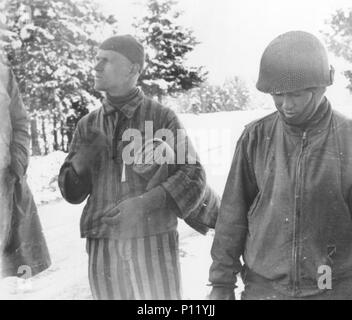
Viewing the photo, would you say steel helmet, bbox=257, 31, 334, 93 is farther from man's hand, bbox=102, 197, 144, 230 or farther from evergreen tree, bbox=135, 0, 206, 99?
man's hand, bbox=102, 197, 144, 230

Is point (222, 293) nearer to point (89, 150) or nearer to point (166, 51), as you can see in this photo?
point (89, 150)

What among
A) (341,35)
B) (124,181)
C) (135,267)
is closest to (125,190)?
(124,181)

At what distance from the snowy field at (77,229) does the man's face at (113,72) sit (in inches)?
11.4

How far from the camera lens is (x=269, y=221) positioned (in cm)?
169

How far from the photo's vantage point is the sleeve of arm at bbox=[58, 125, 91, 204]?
207 centimetres

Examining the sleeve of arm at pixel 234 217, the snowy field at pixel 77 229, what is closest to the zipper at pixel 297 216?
the sleeve of arm at pixel 234 217

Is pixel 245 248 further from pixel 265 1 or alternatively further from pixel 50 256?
pixel 265 1

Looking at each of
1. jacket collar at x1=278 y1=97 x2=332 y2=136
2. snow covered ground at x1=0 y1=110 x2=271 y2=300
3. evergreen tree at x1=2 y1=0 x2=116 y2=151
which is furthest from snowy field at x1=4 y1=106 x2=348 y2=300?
jacket collar at x1=278 y1=97 x2=332 y2=136

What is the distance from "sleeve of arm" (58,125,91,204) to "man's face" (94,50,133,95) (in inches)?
9.7

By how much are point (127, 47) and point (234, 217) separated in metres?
0.87

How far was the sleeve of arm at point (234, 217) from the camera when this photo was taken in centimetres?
170
